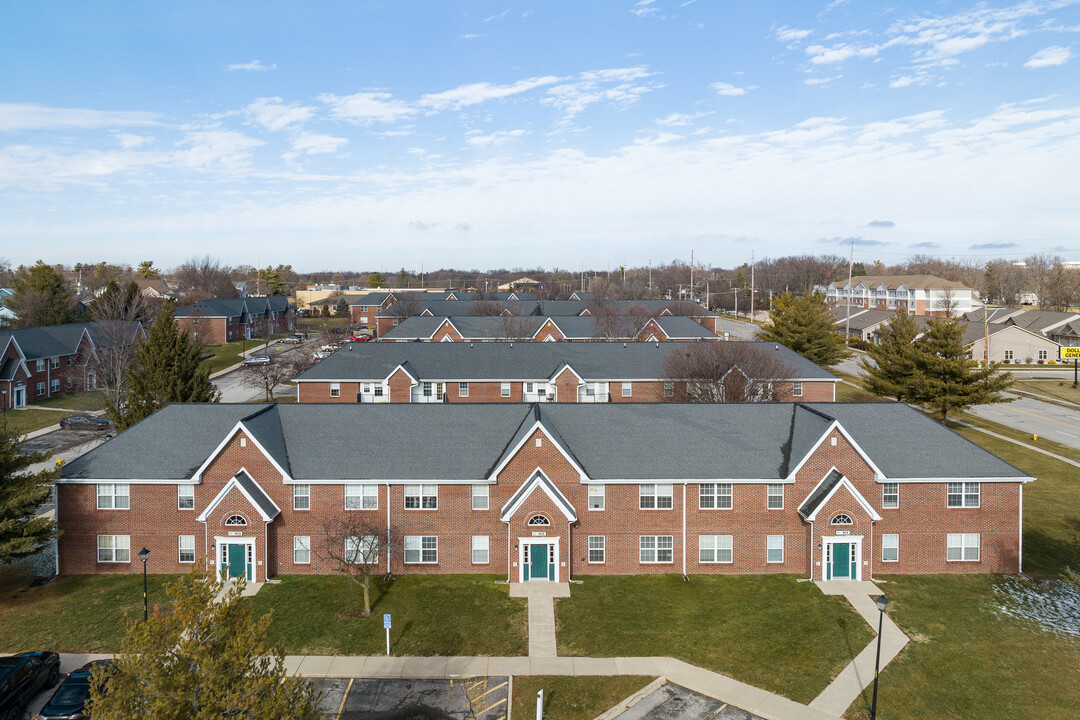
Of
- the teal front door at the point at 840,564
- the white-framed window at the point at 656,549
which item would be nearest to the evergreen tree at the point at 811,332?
the teal front door at the point at 840,564

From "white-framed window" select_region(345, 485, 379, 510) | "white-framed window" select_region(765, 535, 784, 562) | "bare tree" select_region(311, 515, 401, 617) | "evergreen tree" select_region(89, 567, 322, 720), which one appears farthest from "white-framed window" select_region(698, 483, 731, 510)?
"evergreen tree" select_region(89, 567, 322, 720)

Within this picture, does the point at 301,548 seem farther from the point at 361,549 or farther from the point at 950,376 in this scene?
the point at 950,376

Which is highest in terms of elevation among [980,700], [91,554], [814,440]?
[814,440]

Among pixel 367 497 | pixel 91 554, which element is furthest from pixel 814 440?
pixel 91 554

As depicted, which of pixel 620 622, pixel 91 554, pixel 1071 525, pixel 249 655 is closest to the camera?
pixel 249 655

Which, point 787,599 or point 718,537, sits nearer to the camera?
point 787,599

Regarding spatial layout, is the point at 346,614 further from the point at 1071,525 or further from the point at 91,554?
the point at 1071,525

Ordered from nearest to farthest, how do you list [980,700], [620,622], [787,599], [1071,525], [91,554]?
1. [980,700]
2. [620,622]
3. [787,599]
4. [91,554]
5. [1071,525]

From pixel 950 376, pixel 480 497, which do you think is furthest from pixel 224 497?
pixel 950 376

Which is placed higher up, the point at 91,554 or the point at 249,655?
the point at 249,655
